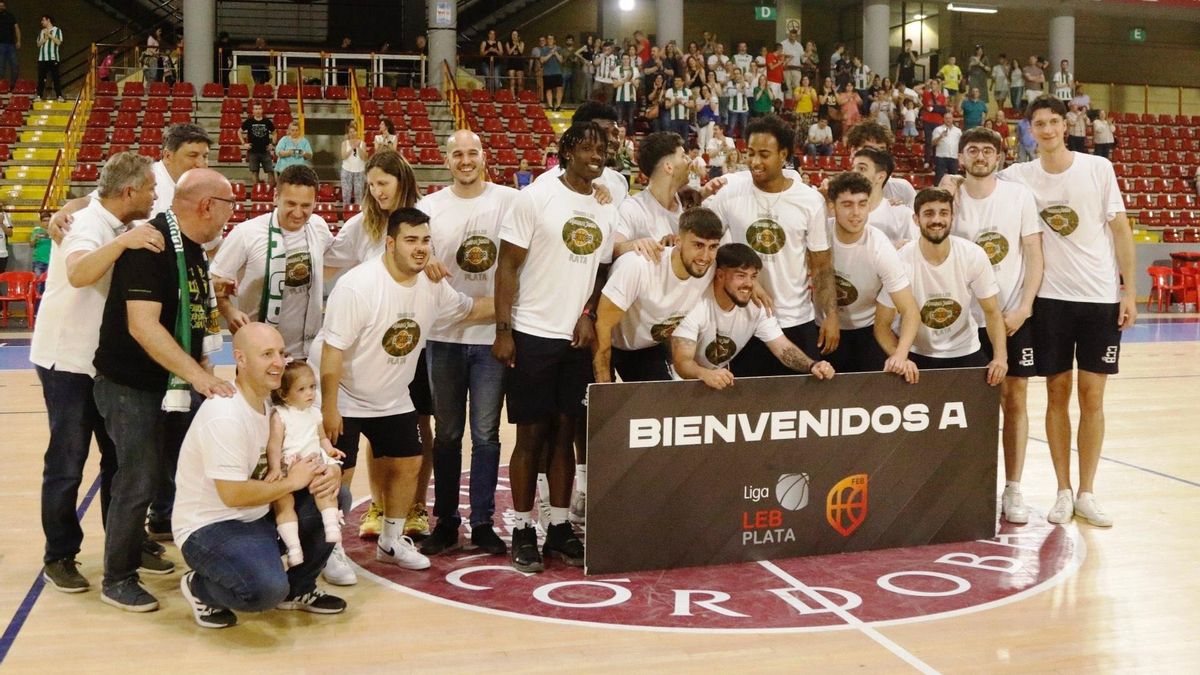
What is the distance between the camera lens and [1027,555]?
5.20 meters

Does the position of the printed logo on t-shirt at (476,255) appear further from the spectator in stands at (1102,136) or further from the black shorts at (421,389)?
the spectator in stands at (1102,136)

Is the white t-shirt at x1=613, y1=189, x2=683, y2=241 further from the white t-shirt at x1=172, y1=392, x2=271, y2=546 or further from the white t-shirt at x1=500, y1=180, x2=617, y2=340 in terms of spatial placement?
the white t-shirt at x1=172, y1=392, x2=271, y2=546

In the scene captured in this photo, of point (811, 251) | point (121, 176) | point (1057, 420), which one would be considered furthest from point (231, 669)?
point (1057, 420)

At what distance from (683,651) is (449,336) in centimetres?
184

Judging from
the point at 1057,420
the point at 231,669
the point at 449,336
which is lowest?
the point at 231,669

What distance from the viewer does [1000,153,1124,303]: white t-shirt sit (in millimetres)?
5719

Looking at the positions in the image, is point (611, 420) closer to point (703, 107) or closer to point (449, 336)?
point (449, 336)

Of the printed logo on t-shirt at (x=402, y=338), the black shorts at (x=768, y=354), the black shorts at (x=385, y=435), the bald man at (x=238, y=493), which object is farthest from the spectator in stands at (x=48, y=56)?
the bald man at (x=238, y=493)

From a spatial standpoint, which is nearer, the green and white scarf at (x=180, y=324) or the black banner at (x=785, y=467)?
the green and white scarf at (x=180, y=324)

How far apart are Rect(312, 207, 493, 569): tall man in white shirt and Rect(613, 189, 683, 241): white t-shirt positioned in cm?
80

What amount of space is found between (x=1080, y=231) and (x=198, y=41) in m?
18.2

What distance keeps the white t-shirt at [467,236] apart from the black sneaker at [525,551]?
0.85 metres

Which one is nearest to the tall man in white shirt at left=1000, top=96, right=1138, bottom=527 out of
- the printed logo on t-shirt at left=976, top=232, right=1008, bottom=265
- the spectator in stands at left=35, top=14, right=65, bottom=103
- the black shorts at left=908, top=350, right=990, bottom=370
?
the printed logo on t-shirt at left=976, top=232, right=1008, bottom=265

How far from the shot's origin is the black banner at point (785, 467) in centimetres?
480
